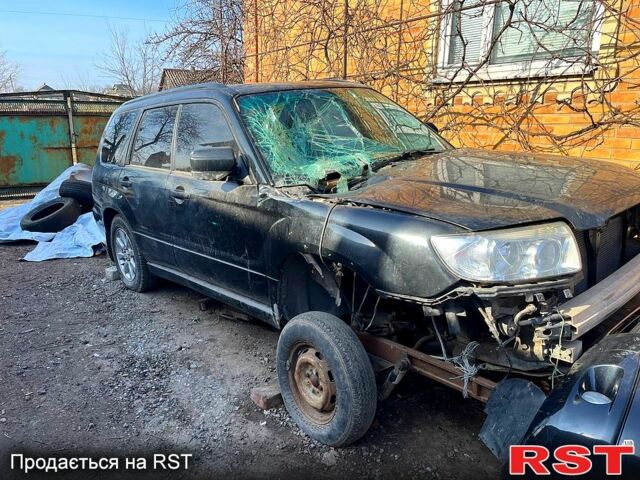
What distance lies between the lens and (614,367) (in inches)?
65.3

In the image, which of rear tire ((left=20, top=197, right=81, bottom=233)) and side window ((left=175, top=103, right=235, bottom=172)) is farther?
rear tire ((left=20, top=197, right=81, bottom=233))

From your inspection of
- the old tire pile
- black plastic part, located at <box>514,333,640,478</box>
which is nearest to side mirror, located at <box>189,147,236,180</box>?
black plastic part, located at <box>514,333,640,478</box>

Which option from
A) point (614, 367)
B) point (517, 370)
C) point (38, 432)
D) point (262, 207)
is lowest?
point (38, 432)

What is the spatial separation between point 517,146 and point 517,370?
12.5 ft

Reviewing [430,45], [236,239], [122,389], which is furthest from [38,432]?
[430,45]

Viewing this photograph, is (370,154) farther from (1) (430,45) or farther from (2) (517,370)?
(1) (430,45)

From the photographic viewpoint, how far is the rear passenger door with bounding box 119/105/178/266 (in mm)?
3951

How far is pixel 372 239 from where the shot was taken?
7.48ft

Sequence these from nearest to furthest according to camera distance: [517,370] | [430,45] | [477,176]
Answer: [517,370] < [477,176] < [430,45]

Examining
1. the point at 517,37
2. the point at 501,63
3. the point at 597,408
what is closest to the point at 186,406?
the point at 597,408

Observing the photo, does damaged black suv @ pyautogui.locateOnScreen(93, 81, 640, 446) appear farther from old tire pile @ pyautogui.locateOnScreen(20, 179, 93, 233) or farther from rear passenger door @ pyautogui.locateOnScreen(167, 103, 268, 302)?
old tire pile @ pyautogui.locateOnScreen(20, 179, 93, 233)

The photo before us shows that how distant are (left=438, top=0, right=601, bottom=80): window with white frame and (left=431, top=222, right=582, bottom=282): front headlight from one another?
11.1ft

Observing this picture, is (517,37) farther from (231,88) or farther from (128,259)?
(128,259)

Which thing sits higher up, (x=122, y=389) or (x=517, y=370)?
(x=517, y=370)
